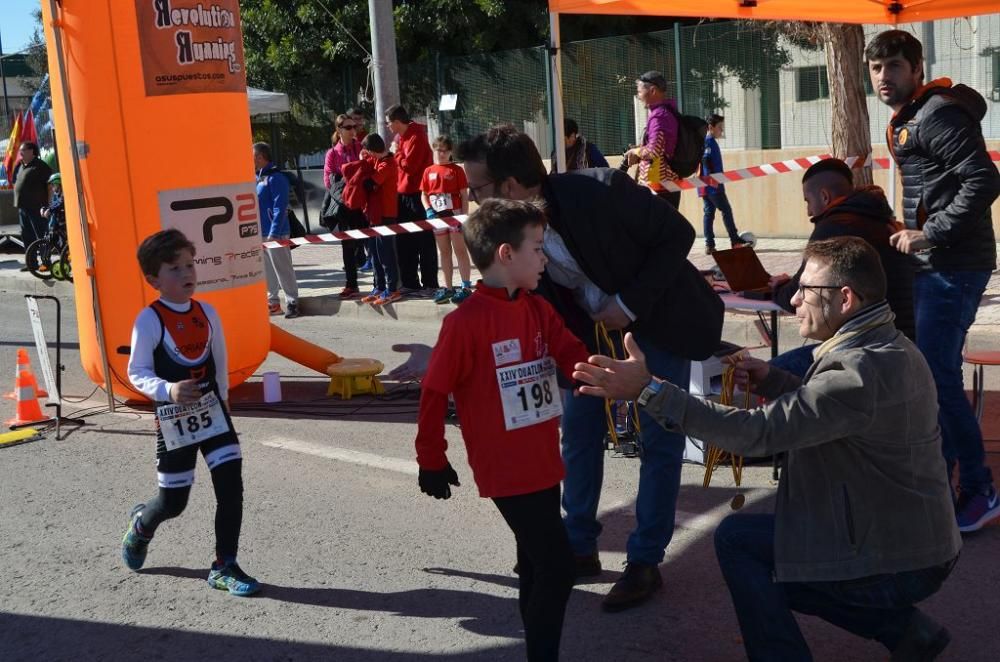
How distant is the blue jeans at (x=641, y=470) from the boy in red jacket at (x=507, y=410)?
0.83 m

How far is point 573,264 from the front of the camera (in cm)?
449

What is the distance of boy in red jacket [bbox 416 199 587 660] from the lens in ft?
12.2

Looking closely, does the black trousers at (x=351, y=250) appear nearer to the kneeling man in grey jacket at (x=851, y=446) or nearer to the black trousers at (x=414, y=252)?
the black trousers at (x=414, y=252)

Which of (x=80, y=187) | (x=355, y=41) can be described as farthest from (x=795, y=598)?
Result: (x=355, y=41)

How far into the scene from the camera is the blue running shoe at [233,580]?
16.0 ft

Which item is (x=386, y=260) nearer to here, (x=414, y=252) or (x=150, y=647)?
(x=414, y=252)

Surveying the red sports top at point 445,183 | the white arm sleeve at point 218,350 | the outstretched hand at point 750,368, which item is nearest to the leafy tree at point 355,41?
the red sports top at point 445,183

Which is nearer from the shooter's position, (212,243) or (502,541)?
(502,541)

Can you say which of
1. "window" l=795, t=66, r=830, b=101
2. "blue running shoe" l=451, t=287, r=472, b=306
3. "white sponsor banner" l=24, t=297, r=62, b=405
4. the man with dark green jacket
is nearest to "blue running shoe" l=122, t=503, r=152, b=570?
"white sponsor banner" l=24, t=297, r=62, b=405

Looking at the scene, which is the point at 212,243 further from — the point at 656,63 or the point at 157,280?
the point at 656,63

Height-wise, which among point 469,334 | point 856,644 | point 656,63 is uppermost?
point 656,63

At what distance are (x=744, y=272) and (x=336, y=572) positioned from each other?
2.94m

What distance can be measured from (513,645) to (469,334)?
1268mm

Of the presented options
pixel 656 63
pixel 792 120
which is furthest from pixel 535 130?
pixel 792 120
